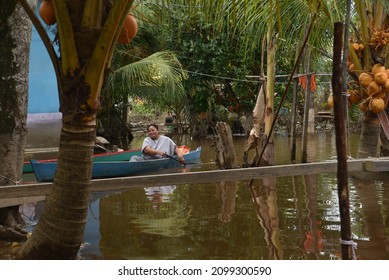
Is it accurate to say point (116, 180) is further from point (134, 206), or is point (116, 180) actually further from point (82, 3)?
point (134, 206)

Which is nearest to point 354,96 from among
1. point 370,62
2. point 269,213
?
point 370,62

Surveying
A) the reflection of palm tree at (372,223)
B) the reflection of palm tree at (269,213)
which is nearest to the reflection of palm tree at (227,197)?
the reflection of palm tree at (269,213)

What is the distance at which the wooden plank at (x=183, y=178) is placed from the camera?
5.02m

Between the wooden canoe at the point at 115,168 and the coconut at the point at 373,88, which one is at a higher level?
the coconut at the point at 373,88

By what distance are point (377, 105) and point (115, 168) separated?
5326 mm

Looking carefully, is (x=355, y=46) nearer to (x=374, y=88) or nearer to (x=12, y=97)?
(x=374, y=88)

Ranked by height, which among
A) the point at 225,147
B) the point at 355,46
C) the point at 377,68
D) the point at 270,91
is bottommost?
the point at 225,147

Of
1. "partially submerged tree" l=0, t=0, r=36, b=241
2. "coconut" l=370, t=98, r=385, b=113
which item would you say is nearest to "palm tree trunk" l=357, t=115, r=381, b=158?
"coconut" l=370, t=98, r=385, b=113

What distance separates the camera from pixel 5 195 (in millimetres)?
5004

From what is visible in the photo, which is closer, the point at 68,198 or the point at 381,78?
the point at 68,198

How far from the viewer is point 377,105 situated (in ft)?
21.1

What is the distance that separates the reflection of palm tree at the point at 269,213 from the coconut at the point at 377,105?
1.70 meters

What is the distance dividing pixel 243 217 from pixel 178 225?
2.93 ft

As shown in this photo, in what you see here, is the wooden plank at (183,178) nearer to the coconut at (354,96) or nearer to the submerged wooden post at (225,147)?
the coconut at (354,96)
